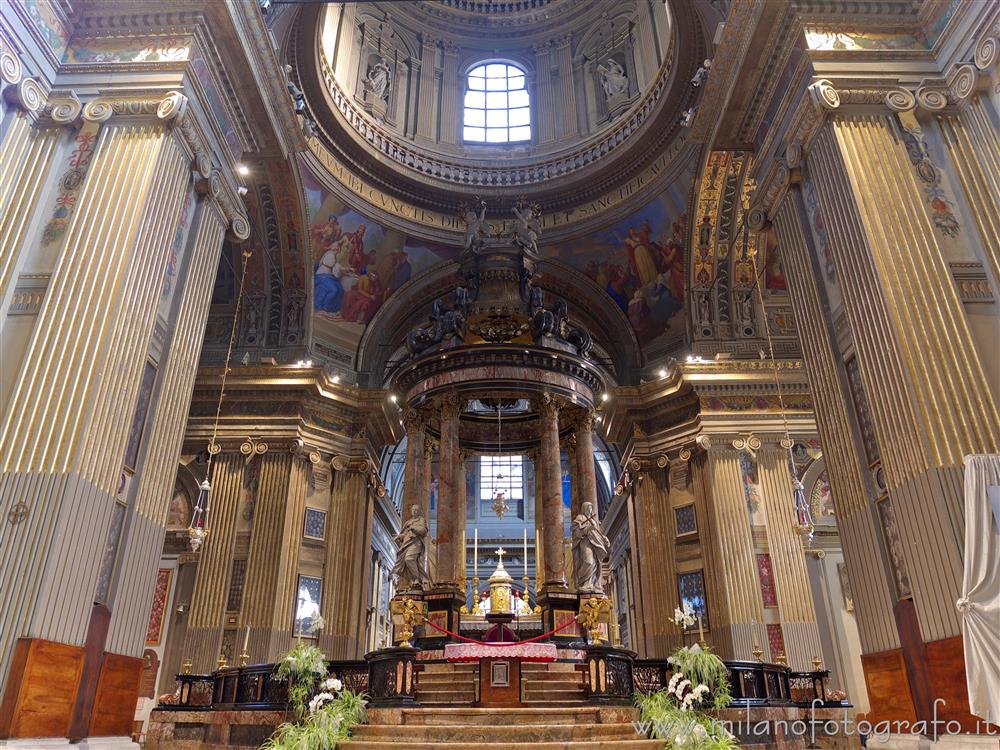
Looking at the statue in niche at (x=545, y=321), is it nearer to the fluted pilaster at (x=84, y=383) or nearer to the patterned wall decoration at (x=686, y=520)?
the patterned wall decoration at (x=686, y=520)

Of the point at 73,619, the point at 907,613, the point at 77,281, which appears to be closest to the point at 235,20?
the point at 77,281

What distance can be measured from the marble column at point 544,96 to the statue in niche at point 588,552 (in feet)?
48.4

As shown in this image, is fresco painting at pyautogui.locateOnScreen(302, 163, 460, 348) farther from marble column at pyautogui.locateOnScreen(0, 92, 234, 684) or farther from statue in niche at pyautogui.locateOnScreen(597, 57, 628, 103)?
marble column at pyautogui.locateOnScreen(0, 92, 234, 684)

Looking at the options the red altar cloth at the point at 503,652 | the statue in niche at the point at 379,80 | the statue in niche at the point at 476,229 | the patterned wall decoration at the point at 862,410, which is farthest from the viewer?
the statue in niche at the point at 379,80

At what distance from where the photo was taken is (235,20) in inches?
389

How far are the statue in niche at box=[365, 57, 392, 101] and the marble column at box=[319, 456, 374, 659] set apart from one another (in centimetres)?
1215

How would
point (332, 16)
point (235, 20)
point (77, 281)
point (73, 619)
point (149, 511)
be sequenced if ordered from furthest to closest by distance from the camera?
point (332, 16) → point (235, 20) → point (149, 511) → point (77, 281) → point (73, 619)

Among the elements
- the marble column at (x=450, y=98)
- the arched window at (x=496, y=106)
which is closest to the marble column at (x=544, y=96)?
the arched window at (x=496, y=106)

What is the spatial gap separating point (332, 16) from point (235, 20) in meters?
12.6

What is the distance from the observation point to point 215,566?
16625 mm

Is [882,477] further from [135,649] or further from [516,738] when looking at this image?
[135,649]

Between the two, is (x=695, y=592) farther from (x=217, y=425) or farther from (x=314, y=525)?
(x=217, y=425)

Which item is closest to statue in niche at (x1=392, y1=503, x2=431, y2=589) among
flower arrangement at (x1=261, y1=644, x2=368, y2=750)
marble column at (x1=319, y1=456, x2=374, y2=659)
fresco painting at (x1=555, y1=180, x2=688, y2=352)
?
marble column at (x1=319, y1=456, x2=374, y2=659)

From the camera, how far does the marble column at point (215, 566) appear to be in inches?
623
